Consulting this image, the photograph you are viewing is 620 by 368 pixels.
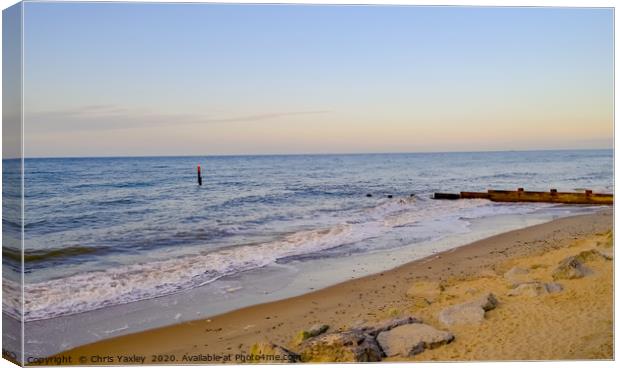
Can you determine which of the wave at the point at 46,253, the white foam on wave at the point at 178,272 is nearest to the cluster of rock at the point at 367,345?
the white foam on wave at the point at 178,272

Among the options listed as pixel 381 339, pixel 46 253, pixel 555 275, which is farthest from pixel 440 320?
pixel 46 253

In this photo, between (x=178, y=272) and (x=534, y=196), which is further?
(x=534, y=196)

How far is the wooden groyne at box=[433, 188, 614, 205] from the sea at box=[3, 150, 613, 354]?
0.92ft

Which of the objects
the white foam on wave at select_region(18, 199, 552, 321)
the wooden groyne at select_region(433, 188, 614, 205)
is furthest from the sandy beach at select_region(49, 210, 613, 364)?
the wooden groyne at select_region(433, 188, 614, 205)

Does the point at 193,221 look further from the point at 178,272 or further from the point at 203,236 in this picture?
the point at 178,272

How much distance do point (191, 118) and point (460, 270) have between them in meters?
4.44

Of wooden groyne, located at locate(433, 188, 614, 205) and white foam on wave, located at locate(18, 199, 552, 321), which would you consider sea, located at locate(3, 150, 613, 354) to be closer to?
white foam on wave, located at locate(18, 199, 552, 321)

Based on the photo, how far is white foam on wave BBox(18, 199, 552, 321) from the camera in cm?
784

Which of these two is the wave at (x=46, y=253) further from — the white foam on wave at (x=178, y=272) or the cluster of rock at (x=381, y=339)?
A: the cluster of rock at (x=381, y=339)

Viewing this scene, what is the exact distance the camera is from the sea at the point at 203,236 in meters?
7.50

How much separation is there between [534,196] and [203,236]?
1037 cm

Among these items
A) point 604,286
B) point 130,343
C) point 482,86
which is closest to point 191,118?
point 130,343

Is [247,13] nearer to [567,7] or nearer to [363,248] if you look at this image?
[567,7]

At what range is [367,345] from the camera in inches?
253
